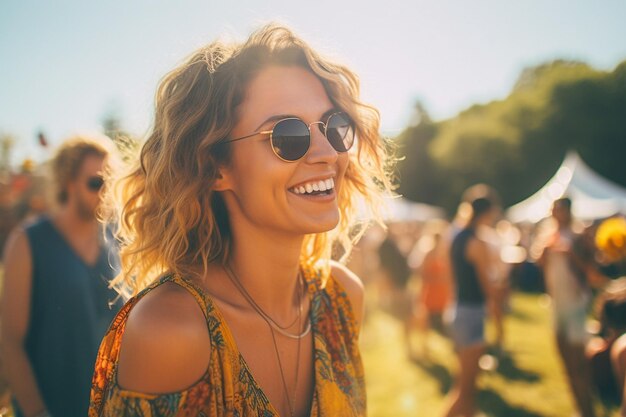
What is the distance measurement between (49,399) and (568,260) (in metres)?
5.19

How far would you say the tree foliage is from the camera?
24438mm

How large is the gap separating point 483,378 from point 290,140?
6077mm

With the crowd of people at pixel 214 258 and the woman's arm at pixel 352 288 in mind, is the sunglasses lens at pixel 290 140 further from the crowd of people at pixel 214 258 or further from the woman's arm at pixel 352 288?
the woman's arm at pixel 352 288

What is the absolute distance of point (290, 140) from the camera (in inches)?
65.9

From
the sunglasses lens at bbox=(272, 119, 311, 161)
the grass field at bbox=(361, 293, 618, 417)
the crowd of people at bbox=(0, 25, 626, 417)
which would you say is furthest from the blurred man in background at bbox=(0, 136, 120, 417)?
the grass field at bbox=(361, 293, 618, 417)

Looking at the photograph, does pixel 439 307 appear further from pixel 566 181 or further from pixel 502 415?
pixel 566 181

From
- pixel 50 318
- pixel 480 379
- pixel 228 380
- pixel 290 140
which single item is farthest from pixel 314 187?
pixel 480 379

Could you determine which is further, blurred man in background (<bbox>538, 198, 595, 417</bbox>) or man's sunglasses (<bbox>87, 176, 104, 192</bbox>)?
blurred man in background (<bbox>538, 198, 595, 417</bbox>)

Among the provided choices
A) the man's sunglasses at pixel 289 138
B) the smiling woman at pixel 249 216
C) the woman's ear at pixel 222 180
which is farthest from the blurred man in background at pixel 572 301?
the woman's ear at pixel 222 180

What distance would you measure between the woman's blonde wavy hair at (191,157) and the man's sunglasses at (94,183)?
1.00m

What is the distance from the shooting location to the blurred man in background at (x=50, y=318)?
7.34 feet

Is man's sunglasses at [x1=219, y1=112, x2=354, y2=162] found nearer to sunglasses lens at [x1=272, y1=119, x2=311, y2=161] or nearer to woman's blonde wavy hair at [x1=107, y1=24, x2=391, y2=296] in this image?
sunglasses lens at [x1=272, y1=119, x2=311, y2=161]

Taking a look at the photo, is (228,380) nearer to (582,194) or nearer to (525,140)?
(582,194)

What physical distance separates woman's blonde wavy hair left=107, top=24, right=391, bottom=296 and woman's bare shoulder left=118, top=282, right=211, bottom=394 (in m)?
0.23
